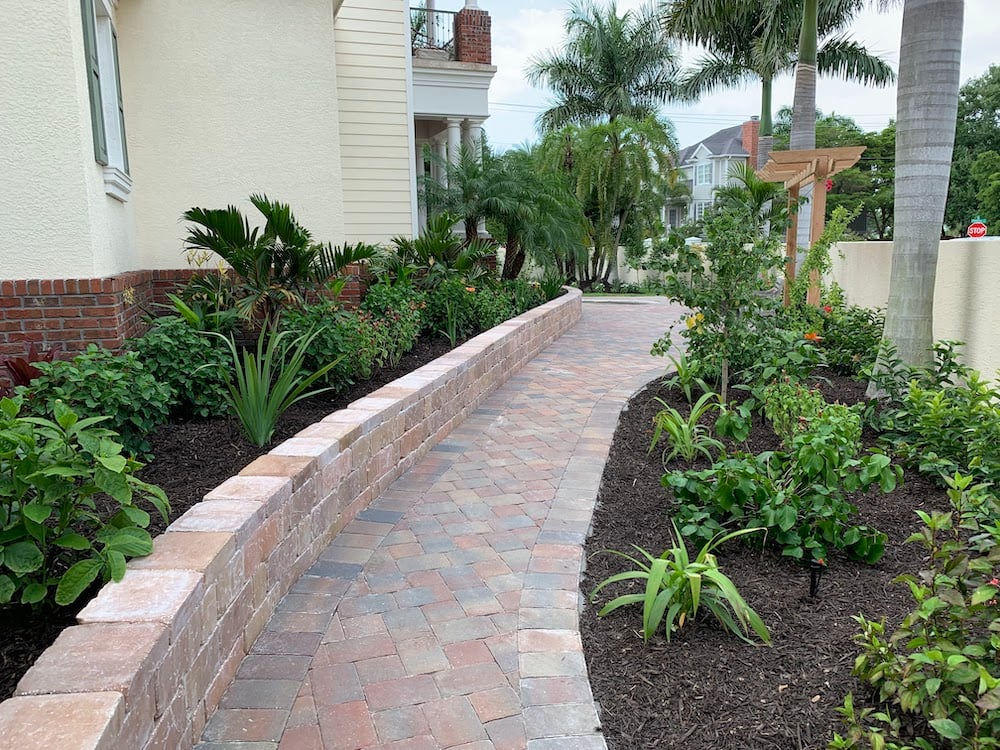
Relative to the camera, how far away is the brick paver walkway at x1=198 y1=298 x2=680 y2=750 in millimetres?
2297

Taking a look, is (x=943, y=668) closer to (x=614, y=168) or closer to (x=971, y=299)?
(x=971, y=299)

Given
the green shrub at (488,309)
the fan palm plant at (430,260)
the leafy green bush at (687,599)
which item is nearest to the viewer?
the leafy green bush at (687,599)

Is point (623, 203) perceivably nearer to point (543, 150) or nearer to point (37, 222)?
point (543, 150)

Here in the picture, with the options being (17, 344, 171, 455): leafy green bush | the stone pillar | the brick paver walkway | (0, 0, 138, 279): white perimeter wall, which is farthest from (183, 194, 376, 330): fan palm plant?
the stone pillar

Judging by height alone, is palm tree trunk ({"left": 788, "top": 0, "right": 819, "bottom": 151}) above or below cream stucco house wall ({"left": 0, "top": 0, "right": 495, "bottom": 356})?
above

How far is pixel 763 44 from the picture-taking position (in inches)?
734

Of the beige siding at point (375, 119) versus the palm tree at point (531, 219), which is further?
the palm tree at point (531, 219)

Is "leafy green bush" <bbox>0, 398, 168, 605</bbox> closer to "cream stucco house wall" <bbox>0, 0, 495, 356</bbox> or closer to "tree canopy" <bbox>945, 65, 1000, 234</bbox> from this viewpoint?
"cream stucco house wall" <bbox>0, 0, 495, 356</bbox>

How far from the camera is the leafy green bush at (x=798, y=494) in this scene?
3158 mm

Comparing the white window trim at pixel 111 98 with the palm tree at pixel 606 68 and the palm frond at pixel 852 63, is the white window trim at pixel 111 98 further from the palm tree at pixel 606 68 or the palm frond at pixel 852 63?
the palm tree at pixel 606 68

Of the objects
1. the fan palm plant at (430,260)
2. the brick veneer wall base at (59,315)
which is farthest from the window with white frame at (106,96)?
the fan palm plant at (430,260)

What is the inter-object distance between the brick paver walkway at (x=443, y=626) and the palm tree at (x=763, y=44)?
43.8ft

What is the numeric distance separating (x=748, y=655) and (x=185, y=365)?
3.61m

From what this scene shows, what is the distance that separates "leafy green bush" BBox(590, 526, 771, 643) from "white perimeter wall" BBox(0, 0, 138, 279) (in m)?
4.12
